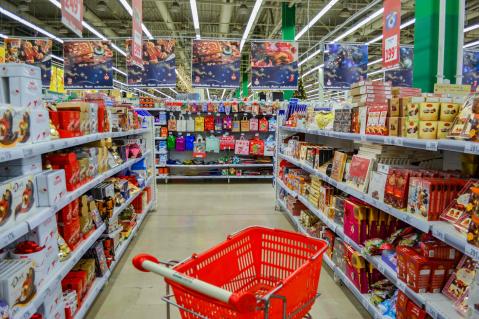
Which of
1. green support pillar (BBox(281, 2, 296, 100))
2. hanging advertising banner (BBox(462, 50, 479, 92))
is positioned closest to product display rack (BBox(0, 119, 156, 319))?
green support pillar (BBox(281, 2, 296, 100))

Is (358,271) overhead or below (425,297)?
below

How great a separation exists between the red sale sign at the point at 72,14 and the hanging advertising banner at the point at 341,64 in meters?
7.73

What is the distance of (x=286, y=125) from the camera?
6512 millimetres

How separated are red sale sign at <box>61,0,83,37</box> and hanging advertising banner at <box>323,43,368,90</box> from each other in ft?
25.3

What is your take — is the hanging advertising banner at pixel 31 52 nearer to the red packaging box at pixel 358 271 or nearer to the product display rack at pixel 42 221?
the product display rack at pixel 42 221

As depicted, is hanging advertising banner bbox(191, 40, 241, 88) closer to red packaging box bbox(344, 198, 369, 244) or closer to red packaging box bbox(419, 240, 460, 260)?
Answer: red packaging box bbox(344, 198, 369, 244)

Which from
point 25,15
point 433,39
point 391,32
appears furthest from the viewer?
point 25,15

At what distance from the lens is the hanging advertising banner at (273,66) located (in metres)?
10.1

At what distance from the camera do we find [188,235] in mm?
5508

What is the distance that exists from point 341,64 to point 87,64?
22.7ft

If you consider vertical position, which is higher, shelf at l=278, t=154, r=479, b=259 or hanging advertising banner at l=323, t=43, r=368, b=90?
hanging advertising banner at l=323, t=43, r=368, b=90

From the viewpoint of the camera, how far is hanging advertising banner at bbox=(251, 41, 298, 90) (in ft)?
33.2

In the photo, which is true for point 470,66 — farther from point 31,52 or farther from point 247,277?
point 31,52

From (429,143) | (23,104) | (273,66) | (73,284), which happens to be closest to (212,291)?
(429,143)
